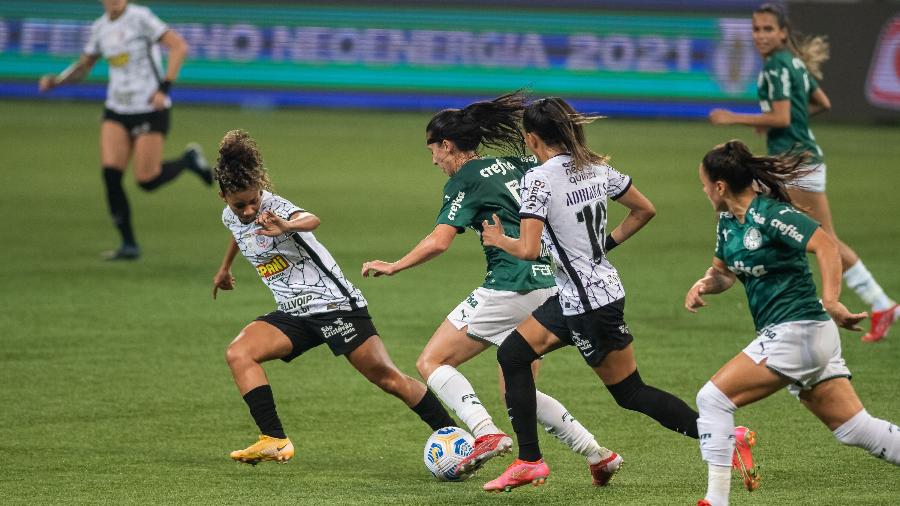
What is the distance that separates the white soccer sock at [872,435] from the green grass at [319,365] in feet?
1.35

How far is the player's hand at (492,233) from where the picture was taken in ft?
18.6

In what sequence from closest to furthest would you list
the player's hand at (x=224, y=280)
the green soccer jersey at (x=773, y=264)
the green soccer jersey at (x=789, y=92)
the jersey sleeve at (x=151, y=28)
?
the green soccer jersey at (x=773, y=264), the player's hand at (x=224, y=280), the green soccer jersey at (x=789, y=92), the jersey sleeve at (x=151, y=28)

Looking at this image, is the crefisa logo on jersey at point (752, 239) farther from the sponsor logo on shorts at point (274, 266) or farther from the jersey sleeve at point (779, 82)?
the jersey sleeve at point (779, 82)

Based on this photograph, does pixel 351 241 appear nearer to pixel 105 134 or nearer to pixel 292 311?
pixel 105 134

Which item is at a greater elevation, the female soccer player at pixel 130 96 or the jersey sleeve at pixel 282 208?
the jersey sleeve at pixel 282 208

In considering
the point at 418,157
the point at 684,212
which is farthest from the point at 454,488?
the point at 418,157

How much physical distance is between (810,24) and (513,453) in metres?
20.2

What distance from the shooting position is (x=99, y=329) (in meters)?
9.70

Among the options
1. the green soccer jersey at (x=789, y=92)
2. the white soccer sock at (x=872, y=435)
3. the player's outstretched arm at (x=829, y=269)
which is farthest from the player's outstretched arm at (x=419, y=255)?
the green soccer jersey at (x=789, y=92)

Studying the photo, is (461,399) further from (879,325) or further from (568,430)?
(879,325)

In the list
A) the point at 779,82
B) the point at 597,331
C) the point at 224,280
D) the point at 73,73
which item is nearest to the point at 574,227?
the point at 597,331

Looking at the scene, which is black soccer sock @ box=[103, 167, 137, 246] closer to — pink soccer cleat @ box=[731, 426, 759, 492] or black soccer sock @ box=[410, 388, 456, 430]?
black soccer sock @ box=[410, 388, 456, 430]

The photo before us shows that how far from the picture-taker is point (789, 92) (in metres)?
9.57

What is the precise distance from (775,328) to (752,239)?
353 mm
